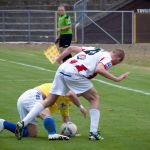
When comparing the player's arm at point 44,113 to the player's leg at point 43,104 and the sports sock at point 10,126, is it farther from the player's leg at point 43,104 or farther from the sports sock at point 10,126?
the sports sock at point 10,126

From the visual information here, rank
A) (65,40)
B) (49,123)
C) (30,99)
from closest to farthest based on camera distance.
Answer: (49,123) → (30,99) → (65,40)

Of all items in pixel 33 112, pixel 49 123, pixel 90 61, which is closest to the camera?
pixel 49 123

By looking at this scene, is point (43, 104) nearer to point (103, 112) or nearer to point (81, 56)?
point (81, 56)

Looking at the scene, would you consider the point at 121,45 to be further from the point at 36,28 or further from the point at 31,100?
the point at 31,100

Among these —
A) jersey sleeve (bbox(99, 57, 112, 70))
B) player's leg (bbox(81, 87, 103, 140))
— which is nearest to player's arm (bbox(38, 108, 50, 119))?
player's leg (bbox(81, 87, 103, 140))

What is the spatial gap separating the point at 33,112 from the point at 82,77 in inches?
36.5

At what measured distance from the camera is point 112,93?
18.2 metres

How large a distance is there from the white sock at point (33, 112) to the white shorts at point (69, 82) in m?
0.31

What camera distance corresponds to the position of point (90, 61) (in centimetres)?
1116

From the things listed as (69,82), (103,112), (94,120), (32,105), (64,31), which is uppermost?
(69,82)

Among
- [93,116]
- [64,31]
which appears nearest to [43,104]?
[93,116]

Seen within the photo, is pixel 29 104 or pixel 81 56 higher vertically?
pixel 81 56

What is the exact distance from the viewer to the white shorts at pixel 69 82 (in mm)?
11203

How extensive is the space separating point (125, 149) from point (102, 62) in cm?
138
